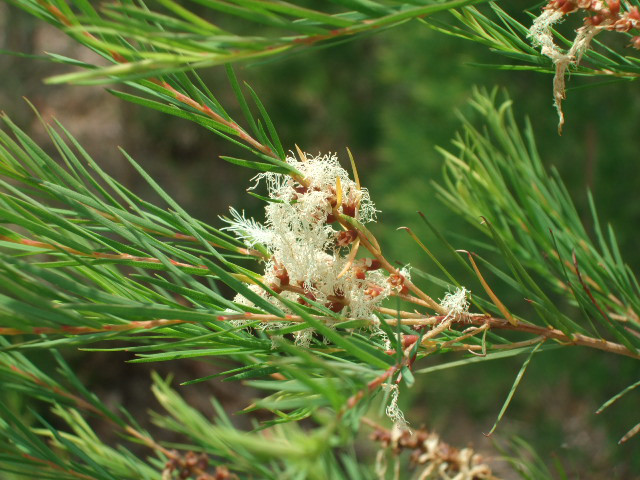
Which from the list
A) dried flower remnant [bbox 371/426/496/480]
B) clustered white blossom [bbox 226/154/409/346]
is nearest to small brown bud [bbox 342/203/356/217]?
clustered white blossom [bbox 226/154/409/346]

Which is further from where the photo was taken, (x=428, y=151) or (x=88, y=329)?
(x=428, y=151)

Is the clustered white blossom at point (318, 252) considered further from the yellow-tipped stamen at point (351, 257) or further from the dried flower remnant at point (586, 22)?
the dried flower remnant at point (586, 22)

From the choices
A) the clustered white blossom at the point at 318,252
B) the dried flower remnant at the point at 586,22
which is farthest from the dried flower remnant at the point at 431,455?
the dried flower remnant at the point at 586,22

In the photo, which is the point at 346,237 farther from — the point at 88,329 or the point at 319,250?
the point at 88,329

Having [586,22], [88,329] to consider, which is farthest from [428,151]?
[88,329]

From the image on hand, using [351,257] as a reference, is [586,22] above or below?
above

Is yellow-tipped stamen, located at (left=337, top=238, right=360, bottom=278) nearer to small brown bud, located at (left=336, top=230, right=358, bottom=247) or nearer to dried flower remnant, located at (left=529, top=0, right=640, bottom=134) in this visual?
small brown bud, located at (left=336, top=230, right=358, bottom=247)

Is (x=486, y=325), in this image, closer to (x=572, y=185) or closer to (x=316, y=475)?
(x=316, y=475)

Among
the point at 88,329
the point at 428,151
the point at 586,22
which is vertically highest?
the point at 586,22
